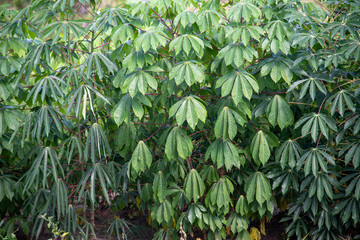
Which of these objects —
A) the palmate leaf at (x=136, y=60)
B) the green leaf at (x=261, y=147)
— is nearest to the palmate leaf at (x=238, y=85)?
the green leaf at (x=261, y=147)

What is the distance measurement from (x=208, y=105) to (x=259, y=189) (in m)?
0.69

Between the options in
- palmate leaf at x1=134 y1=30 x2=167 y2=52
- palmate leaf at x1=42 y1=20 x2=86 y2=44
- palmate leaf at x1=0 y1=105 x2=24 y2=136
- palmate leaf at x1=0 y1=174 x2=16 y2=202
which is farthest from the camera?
palmate leaf at x1=0 y1=174 x2=16 y2=202

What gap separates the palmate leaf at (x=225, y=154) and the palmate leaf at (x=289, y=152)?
34cm

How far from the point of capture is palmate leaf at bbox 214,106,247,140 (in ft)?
7.42

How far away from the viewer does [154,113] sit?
10.2 feet

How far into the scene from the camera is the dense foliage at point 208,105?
2266 millimetres

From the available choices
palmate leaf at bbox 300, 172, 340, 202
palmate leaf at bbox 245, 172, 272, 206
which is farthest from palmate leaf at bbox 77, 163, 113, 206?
palmate leaf at bbox 300, 172, 340, 202

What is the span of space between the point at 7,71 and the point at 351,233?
279 centimetres

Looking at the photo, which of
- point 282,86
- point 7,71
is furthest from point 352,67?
point 7,71

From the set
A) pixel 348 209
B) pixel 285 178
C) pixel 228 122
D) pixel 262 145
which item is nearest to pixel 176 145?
pixel 228 122

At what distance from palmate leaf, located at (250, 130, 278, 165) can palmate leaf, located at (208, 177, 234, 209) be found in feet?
0.95

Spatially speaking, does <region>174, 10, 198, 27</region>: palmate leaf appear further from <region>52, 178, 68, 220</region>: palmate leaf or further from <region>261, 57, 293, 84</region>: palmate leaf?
<region>52, 178, 68, 220</region>: palmate leaf

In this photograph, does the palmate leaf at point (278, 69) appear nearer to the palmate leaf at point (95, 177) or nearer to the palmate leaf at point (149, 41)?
the palmate leaf at point (149, 41)

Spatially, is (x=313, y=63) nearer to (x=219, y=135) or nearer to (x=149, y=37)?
(x=219, y=135)
